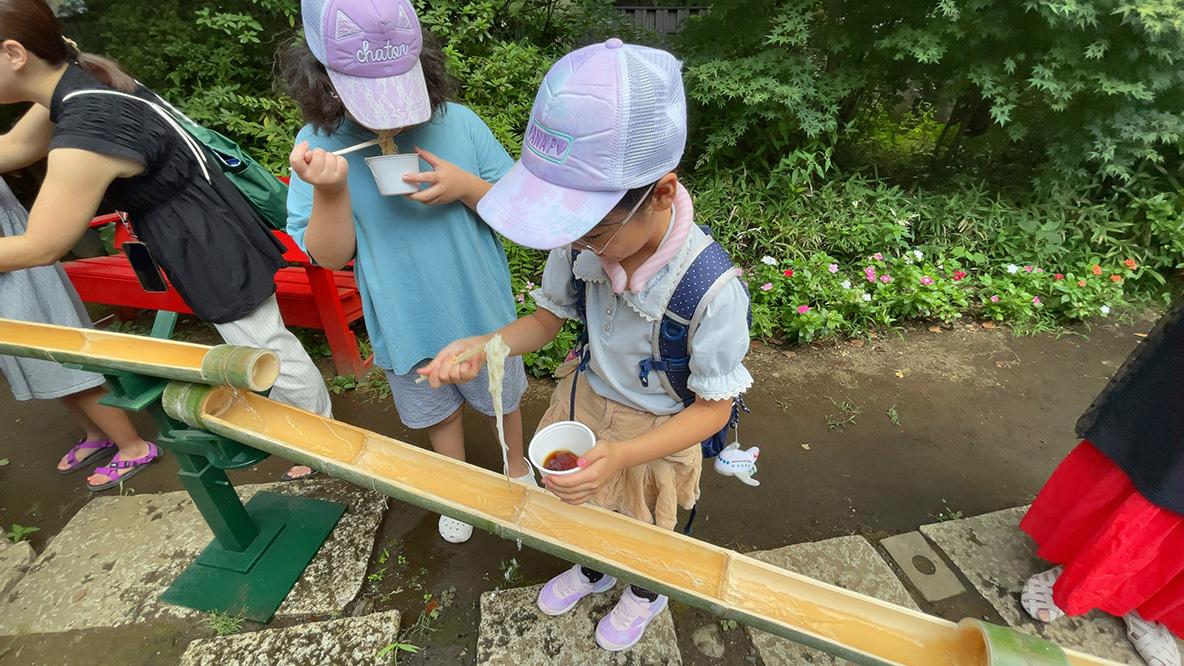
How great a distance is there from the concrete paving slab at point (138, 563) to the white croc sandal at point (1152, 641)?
2.95 meters

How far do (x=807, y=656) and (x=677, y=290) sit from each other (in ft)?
5.12

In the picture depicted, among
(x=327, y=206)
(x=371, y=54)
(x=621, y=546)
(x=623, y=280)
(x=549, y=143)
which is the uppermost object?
(x=371, y=54)

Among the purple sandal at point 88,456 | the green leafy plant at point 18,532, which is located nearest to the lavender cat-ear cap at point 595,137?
the green leafy plant at point 18,532

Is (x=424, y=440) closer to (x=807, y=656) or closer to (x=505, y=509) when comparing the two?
(x=505, y=509)

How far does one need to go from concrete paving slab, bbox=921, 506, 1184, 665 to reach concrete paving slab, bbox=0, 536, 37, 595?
396 centimetres

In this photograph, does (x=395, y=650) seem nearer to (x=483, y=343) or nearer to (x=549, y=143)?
(x=483, y=343)

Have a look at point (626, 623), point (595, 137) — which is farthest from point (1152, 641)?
point (595, 137)

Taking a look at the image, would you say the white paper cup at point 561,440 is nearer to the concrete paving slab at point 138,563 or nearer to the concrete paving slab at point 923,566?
the concrete paving slab at point 138,563

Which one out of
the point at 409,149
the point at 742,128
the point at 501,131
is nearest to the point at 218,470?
the point at 409,149

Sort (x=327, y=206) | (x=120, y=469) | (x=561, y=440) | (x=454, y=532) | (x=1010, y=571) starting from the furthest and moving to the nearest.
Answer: (x=120, y=469) → (x=454, y=532) → (x=1010, y=571) → (x=327, y=206) → (x=561, y=440)

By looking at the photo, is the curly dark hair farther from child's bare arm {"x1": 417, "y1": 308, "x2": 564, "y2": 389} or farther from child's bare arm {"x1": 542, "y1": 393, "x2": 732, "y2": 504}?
child's bare arm {"x1": 542, "y1": 393, "x2": 732, "y2": 504}

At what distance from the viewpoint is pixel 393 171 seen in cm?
156

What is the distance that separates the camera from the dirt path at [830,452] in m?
2.35

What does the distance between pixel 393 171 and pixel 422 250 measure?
1.07 feet
